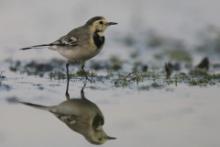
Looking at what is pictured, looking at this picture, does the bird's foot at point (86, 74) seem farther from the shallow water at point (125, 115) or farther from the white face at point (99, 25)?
the white face at point (99, 25)

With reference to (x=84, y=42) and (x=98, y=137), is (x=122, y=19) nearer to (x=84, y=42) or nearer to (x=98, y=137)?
(x=84, y=42)

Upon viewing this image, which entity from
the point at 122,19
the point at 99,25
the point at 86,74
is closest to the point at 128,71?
the point at 86,74

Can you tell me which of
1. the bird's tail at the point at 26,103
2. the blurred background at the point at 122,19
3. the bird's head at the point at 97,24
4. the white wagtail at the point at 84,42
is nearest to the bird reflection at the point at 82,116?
the bird's tail at the point at 26,103

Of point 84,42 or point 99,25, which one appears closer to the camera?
point 84,42

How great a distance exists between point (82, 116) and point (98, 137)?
21.7 inches

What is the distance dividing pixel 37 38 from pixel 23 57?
0.54 meters

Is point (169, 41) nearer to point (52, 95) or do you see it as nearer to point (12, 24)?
point (12, 24)

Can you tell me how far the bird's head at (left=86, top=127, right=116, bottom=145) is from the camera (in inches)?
225

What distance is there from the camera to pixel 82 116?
634cm

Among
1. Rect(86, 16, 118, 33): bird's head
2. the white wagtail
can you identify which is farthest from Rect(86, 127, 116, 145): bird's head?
Rect(86, 16, 118, 33): bird's head

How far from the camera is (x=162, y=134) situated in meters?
5.99

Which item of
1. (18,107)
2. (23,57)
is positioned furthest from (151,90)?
(23,57)

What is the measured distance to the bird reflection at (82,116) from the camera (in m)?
5.86

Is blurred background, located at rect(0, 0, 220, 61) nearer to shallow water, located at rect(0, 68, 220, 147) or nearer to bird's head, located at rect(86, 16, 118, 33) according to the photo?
bird's head, located at rect(86, 16, 118, 33)
